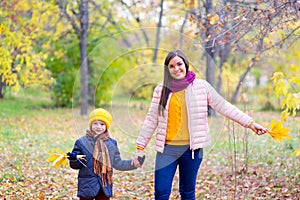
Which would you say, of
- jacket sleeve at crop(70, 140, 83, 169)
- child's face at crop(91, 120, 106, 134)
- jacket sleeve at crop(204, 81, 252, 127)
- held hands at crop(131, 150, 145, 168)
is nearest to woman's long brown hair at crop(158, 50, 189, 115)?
jacket sleeve at crop(204, 81, 252, 127)

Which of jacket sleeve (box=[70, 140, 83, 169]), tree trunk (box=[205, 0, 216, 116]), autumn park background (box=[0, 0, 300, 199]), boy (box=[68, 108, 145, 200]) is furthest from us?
tree trunk (box=[205, 0, 216, 116])

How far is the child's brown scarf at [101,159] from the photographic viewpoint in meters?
4.18

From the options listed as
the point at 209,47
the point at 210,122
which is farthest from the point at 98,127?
the point at 210,122

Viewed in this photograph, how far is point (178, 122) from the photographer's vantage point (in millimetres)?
4102

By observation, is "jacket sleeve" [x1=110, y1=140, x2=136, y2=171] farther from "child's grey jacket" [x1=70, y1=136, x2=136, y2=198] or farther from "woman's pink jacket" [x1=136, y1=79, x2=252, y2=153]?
"woman's pink jacket" [x1=136, y1=79, x2=252, y2=153]

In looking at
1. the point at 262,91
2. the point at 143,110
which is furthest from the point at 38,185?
the point at 262,91

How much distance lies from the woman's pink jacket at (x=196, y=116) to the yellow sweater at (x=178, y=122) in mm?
39

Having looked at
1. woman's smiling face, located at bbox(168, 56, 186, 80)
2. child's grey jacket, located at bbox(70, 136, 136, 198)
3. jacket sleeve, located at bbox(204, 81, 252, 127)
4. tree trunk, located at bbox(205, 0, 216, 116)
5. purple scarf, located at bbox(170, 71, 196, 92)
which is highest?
tree trunk, located at bbox(205, 0, 216, 116)

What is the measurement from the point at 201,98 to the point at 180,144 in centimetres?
45

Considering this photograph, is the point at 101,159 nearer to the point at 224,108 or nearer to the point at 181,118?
the point at 181,118

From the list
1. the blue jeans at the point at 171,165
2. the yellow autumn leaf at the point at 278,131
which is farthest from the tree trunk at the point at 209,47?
the blue jeans at the point at 171,165

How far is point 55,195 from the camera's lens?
6133 millimetres

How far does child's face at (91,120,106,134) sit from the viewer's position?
4227 mm

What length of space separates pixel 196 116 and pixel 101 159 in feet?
3.10
